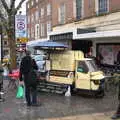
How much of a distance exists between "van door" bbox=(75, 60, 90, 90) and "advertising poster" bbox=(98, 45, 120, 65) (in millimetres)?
7626

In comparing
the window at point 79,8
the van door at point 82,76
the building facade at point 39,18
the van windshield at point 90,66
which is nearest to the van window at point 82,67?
the van door at point 82,76

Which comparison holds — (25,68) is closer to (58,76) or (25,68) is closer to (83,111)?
(83,111)

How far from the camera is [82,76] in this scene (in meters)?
16.5

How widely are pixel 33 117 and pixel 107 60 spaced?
1382 centimetres

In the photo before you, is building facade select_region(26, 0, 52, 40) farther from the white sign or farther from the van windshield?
the van windshield

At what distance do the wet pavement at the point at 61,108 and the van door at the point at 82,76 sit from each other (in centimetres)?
45

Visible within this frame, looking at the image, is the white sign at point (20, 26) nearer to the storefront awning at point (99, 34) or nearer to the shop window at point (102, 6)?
the storefront awning at point (99, 34)

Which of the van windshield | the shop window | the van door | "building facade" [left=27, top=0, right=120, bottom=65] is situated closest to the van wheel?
the van door

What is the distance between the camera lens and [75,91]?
1706 centimetres

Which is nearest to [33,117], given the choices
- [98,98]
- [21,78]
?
[21,78]

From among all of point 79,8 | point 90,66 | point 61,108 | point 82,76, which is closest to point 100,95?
point 82,76

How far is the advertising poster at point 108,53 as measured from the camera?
80.6 feet

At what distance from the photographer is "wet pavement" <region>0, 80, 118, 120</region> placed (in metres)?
12.1

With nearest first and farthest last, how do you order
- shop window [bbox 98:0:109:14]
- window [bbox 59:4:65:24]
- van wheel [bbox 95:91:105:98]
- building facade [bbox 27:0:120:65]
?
van wheel [bbox 95:91:105:98] → building facade [bbox 27:0:120:65] → shop window [bbox 98:0:109:14] → window [bbox 59:4:65:24]
